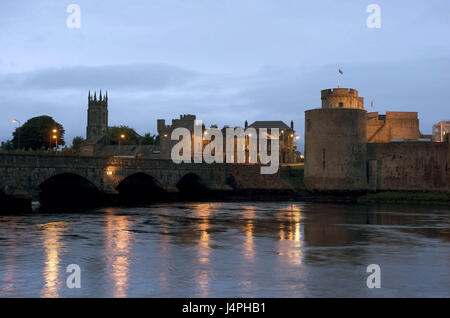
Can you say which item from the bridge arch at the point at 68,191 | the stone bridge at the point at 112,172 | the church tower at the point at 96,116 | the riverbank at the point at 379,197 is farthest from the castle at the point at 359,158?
the church tower at the point at 96,116

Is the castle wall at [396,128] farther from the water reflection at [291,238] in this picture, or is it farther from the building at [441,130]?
the water reflection at [291,238]

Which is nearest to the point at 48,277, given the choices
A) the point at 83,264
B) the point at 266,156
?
the point at 83,264

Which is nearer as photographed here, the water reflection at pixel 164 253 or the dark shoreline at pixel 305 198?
the water reflection at pixel 164 253

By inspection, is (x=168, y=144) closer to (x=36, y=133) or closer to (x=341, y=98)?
(x=36, y=133)

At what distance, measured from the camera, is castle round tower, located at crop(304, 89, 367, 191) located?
58.5 meters

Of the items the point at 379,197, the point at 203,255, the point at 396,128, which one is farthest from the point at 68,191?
the point at 396,128

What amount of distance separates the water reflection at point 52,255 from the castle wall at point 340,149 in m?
34.0

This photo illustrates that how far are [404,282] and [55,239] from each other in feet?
53.1

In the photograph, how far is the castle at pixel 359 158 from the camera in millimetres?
56625

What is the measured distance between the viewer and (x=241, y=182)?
65125mm

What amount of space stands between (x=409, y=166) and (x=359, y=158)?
17.5 feet

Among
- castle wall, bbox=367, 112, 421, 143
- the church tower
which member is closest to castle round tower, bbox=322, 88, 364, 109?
castle wall, bbox=367, 112, 421, 143

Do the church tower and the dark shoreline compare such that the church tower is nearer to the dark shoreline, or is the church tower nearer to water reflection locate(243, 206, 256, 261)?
the dark shoreline
